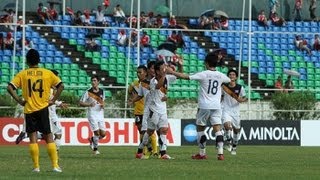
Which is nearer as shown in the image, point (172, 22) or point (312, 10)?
point (172, 22)

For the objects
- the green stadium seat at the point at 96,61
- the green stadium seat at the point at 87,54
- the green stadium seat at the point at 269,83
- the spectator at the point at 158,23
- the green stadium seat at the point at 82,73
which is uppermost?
the spectator at the point at 158,23

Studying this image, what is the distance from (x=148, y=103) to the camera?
86.9 feet

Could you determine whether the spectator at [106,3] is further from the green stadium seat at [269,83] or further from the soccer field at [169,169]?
the soccer field at [169,169]

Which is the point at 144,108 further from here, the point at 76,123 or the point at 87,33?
the point at 87,33

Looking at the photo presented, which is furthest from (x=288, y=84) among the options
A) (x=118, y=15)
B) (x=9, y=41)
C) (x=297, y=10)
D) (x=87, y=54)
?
(x=9, y=41)

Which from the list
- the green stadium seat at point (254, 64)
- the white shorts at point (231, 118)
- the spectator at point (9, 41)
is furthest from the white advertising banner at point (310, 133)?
the spectator at point (9, 41)

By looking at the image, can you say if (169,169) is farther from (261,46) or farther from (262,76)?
(261,46)

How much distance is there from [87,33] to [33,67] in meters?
29.0

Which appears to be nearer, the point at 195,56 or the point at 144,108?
the point at 144,108

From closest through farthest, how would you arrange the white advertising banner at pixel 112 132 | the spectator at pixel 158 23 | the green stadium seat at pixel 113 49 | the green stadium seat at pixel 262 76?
the white advertising banner at pixel 112 132
the green stadium seat at pixel 113 49
the spectator at pixel 158 23
the green stadium seat at pixel 262 76

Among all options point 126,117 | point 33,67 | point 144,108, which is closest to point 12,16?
point 126,117

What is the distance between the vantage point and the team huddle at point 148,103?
19688 millimetres

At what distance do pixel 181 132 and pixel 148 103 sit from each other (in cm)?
1564

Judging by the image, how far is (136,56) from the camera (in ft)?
155
